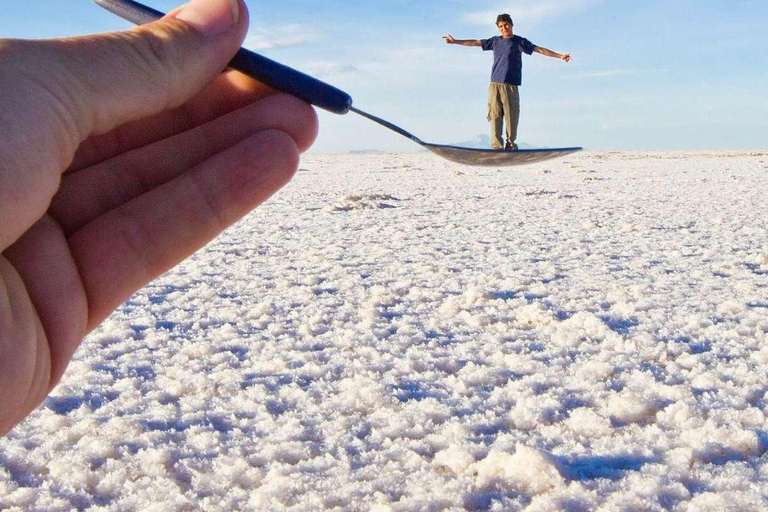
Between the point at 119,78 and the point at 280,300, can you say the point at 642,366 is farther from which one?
the point at 119,78

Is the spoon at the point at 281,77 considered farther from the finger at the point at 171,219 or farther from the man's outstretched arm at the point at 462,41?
the man's outstretched arm at the point at 462,41

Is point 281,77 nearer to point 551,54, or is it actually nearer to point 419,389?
point 419,389

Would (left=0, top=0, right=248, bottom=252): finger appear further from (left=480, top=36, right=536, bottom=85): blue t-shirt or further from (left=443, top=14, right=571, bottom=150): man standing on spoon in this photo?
(left=480, top=36, right=536, bottom=85): blue t-shirt

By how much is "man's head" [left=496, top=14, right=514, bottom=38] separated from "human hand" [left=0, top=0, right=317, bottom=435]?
19.3 ft

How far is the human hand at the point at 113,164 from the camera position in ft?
3.77

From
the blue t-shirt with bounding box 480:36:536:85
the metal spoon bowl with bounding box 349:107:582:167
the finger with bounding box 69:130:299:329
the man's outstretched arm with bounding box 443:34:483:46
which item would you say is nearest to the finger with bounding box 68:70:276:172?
the finger with bounding box 69:130:299:329

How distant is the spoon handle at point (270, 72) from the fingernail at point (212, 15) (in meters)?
0.08

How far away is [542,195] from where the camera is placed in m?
7.81

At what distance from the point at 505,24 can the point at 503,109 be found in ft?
2.81

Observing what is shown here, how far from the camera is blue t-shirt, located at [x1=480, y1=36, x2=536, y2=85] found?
Result: 23.0ft

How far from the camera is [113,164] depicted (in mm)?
1581

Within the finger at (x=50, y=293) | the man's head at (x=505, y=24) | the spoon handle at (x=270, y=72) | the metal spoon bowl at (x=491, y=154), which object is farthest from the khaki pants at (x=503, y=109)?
the finger at (x=50, y=293)

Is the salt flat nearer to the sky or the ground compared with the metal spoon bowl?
nearer to the ground

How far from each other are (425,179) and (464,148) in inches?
386
